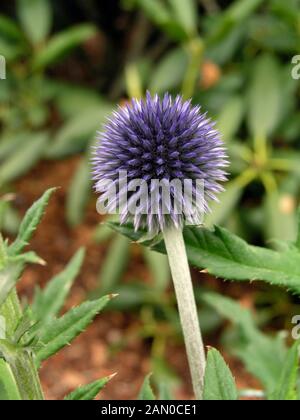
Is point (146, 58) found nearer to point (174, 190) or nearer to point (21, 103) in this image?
point (21, 103)

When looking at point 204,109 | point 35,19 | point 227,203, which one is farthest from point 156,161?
point 35,19

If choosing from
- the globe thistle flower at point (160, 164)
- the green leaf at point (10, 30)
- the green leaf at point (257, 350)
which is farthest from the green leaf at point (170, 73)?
the globe thistle flower at point (160, 164)

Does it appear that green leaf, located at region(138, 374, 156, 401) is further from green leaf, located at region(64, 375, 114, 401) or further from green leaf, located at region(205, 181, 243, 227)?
green leaf, located at region(205, 181, 243, 227)

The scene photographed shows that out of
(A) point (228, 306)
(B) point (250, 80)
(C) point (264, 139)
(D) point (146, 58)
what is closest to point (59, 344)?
(A) point (228, 306)

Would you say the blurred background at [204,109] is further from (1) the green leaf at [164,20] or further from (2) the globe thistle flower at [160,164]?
(2) the globe thistle flower at [160,164]

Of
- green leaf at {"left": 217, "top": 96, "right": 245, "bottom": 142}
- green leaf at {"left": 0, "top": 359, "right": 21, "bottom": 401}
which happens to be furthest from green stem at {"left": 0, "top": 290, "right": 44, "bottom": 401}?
green leaf at {"left": 217, "top": 96, "right": 245, "bottom": 142}

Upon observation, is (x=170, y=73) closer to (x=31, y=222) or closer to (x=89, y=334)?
(x=89, y=334)
